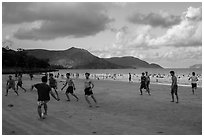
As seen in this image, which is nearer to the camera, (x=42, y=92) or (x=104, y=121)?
(x=104, y=121)

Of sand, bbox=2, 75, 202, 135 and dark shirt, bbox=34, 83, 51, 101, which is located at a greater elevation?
dark shirt, bbox=34, 83, 51, 101

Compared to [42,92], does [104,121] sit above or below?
below

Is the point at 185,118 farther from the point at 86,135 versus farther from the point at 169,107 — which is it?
the point at 86,135

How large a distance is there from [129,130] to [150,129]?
655 mm

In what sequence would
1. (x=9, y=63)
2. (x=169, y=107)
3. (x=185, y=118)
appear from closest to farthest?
(x=185, y=118)
(x=169, y=107)
(x=9, y=63)

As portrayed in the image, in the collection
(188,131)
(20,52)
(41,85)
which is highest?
(20,52)

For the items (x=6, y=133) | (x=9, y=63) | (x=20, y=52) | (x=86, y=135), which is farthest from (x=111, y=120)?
(x=20, y=52)

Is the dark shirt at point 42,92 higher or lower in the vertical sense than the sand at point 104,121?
higher

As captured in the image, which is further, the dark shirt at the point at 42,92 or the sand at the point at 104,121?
the dark shirt at the point at 42,92

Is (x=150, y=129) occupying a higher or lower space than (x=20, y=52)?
lower

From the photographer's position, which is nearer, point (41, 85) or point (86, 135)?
point (86, 135)

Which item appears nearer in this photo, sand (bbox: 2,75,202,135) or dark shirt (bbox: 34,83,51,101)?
sand (bbox: 2,75,202,135)

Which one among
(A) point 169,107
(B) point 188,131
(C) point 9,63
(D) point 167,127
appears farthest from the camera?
(C) point 9,63

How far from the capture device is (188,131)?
294 inches
